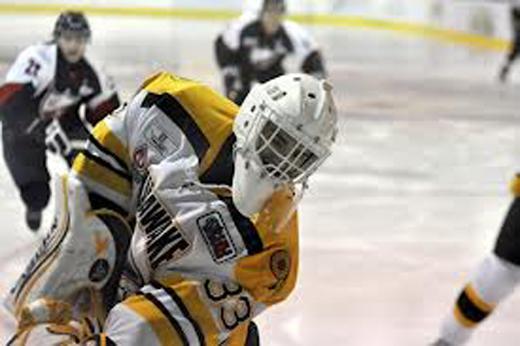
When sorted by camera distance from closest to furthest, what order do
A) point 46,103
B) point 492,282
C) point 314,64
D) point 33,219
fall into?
1. point 492,282
2. point 33,219
3. point 46,103
4. point 314,64

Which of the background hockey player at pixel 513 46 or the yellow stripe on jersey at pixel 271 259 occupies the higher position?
the yellow stripe on jersey at pixel 271 259

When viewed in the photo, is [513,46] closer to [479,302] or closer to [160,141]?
[479,302]

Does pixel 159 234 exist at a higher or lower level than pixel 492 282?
higher

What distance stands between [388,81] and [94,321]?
5646 millimetres

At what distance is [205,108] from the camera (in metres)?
1.49

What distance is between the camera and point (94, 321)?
4.83 ft

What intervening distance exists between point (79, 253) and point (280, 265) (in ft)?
0.97

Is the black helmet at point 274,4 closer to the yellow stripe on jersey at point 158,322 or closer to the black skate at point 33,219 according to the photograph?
the black skate at point 33,219

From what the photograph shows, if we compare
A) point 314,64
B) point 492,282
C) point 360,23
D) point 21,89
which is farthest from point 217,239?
point 360,23

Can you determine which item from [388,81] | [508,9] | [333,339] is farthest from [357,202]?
[508,9]

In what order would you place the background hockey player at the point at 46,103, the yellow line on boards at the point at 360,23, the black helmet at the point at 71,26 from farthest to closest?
the yellow line on boards at the point at 360,23 → the black helmet at the point at 71,26 → the background hockey player at the point at 46,103

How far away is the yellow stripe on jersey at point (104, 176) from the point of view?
4.99ft

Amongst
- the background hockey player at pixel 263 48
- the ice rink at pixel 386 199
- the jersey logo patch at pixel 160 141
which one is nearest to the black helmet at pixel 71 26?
the ice rink at pixel 386 199

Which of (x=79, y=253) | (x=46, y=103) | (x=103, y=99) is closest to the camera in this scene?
(x=79, y=253)
